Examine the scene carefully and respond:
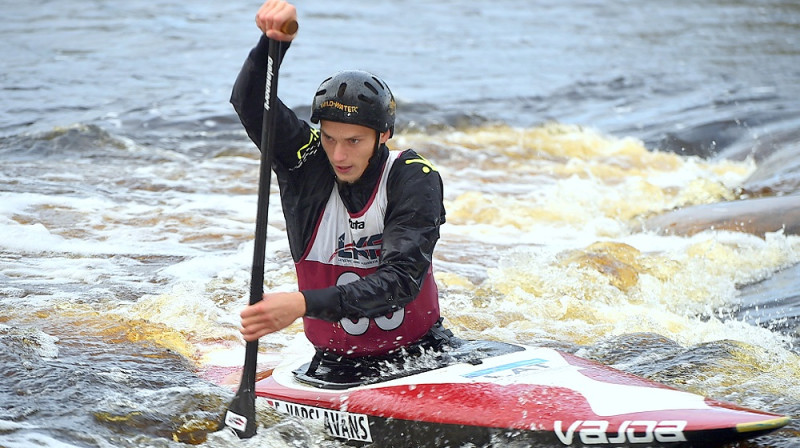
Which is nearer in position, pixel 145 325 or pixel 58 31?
pixel 145 325

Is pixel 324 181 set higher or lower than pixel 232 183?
higher

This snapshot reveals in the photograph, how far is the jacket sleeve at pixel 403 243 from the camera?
3.23 meters

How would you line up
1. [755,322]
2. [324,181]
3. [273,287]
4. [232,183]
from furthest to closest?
[232,183]
[273,287]
[755,322]
[324,181]

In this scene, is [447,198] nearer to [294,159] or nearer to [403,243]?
[294,159]

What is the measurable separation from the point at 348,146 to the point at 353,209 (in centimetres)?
26

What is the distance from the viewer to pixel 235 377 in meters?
4.42

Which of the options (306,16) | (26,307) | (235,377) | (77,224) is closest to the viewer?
(235,377)

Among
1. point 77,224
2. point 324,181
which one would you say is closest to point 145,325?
point 324,181

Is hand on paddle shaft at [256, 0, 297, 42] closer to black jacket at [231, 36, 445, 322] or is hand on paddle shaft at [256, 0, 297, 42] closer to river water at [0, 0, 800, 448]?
black jacket at [231, 36, 445, 322]

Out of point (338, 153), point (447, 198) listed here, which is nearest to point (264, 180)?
point (338, 153)

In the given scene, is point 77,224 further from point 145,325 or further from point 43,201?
point 145,325

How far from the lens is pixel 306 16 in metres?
20.1

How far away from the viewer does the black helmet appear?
→ 11.1 ft

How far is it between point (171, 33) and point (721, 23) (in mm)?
11468
